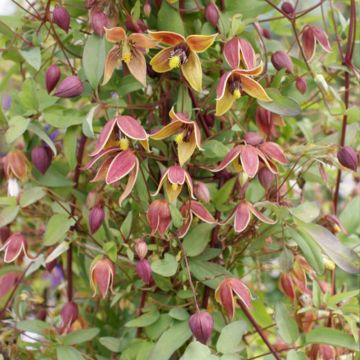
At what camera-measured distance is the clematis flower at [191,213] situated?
72 centimetres

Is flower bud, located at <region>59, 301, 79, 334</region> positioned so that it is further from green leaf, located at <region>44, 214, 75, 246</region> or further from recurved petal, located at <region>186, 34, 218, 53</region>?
recurved petal, located at <region>186, 34, 218, 53</region>

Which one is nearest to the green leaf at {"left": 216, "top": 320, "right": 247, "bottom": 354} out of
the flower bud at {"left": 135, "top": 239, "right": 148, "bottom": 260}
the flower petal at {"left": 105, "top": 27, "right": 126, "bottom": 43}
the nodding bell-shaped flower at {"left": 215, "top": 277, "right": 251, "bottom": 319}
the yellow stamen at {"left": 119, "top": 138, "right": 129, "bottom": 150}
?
the nodding bell-shaped flower at {"left": 215, "top": 277, "right": 251, "bottom": 319}

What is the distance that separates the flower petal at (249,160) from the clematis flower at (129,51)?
0.13 meters

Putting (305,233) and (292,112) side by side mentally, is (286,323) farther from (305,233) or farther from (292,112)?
(292,112)

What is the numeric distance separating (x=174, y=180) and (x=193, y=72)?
0.12 meters

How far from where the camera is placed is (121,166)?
666 millimetres

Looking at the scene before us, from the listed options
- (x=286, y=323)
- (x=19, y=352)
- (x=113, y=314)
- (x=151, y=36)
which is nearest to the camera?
(x=151, y=36)

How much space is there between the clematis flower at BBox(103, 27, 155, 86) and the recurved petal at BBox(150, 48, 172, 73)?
15 mm

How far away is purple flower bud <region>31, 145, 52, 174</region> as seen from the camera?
2.70 feet

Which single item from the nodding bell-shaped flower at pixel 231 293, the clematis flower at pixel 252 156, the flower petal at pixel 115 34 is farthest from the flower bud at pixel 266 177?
the flower petal at pixel 115 34

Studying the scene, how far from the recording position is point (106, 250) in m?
0.77

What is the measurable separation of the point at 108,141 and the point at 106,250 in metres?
0.14

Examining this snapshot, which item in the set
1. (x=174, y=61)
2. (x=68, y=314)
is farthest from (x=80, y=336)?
(x=174, y=61)

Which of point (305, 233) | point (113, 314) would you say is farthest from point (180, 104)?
point (113, 314)
